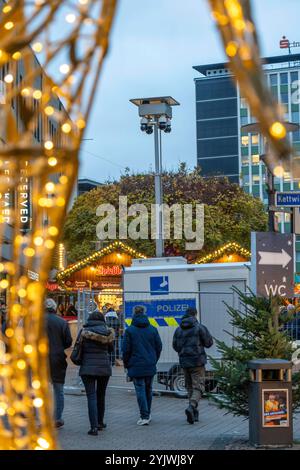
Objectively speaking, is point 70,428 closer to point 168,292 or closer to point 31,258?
point 168,292

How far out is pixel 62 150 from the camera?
3.22m

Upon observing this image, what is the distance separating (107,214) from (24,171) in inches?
1578

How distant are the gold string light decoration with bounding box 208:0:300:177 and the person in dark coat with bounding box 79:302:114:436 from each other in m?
8.67

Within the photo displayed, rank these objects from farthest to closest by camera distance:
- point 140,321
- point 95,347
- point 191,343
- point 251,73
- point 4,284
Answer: point 191,343 < point 140,321 < point 95,347 < point 4,284 < point 251,73

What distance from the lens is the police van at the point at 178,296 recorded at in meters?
16.0

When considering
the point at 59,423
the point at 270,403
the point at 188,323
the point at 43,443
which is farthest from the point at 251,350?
the point at 43,443

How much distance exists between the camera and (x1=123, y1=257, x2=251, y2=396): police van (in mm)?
15961

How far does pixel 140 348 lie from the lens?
12.1m

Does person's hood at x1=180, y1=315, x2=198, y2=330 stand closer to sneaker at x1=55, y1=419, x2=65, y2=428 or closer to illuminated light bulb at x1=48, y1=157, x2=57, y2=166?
sneaker at x1=55, y1=419, x2=65, y2=428

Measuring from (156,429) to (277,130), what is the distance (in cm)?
955

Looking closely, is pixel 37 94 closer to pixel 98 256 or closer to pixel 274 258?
pixel 274 258

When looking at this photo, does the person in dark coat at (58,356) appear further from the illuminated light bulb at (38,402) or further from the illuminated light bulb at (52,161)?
the illuminated light bulb at (52,161)
